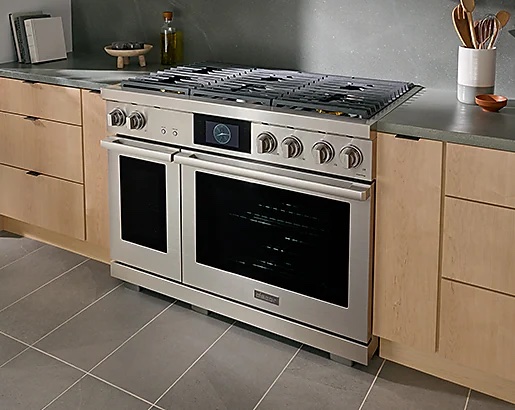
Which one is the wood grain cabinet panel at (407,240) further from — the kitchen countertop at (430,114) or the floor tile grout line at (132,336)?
the floor tile grout line at (132,336)

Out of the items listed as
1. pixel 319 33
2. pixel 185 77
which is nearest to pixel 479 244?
pixel 319 33

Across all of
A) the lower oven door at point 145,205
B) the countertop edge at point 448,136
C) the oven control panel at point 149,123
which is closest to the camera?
the countertop edge at point 448,136

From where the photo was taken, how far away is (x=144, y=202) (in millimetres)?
2891

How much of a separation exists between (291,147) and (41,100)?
4.28ft

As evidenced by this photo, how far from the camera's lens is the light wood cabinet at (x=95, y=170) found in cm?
299

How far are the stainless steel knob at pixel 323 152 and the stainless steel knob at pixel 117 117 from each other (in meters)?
0.86

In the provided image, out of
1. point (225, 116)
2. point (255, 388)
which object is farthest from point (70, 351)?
point (225, 116)

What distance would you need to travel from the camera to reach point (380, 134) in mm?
2293

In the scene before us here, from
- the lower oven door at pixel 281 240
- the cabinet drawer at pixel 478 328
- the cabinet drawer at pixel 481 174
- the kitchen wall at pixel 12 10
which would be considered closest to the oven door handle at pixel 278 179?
the lower oven door at pixel 281 240

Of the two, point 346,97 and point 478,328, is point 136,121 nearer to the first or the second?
point 346,97

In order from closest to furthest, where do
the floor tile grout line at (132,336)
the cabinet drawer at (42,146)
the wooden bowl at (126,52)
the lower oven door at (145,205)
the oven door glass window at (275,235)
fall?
the oven door glass window at (275,235) → the floor tile grout line at (132,336) → the lower oven door at (145,205) → the cabinet drawer at (42,146) → the wooden bowl at (126,52)

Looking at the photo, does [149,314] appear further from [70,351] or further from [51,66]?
[51,66]

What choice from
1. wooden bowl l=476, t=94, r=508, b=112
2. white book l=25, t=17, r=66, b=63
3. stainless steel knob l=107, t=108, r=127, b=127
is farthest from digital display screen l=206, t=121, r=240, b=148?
white book l=25, t=17, r=66, b=63

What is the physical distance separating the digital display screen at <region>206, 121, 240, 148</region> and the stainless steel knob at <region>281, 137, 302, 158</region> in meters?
0.21
